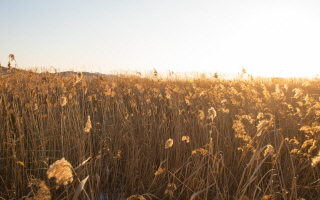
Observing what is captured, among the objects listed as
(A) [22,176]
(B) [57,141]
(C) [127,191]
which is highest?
(B) [57,141]

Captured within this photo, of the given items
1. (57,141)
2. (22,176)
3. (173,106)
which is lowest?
(22,176)

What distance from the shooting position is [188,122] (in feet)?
9.58

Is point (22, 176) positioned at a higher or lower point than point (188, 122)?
lower

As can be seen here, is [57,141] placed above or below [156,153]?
above

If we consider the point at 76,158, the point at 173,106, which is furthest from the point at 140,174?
the point at 173,106

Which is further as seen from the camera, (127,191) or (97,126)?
(97,126)

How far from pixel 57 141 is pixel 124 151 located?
29.4 inches

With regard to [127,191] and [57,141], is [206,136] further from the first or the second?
[57,141]

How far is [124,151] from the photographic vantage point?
2734 millimetres

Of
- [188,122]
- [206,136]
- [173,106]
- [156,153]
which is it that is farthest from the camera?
[173,106]

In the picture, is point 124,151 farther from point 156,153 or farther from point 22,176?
point 22,176

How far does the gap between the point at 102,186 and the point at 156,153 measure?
2.42 ft

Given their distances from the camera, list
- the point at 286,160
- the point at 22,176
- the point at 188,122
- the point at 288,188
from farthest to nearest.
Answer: the point at 188,122 → the point at 286,160 → the point at 22,176 → the point at 288,188

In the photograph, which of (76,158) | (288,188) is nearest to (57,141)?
(76,158)
